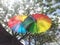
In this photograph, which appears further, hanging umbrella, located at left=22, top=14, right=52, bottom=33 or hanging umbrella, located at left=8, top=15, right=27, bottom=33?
hanging umbrella, located at left=8, top=15, right=27, bottom=33

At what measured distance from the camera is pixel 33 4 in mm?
5168

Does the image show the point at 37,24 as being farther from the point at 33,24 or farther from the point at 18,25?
the point at 18,25

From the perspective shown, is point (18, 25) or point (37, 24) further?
point (18, 25)

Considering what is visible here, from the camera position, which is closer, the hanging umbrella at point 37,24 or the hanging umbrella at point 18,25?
the hanging umbrella at point 37,24

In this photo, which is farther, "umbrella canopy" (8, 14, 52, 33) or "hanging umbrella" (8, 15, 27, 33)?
"hanging umbrella" (8, 15, 27, 33)

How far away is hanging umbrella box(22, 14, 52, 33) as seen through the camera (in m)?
4.02

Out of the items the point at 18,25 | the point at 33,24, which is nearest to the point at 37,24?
the point at 33,24

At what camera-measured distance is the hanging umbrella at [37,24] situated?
4.02 meters

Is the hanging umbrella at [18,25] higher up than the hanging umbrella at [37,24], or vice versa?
the hanging umbrella at [37,24]

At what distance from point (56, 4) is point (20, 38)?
1.03m

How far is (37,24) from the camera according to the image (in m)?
4.04

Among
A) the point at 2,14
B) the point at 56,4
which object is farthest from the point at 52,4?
→ the point at 2,14

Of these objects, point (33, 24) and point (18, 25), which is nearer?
point (33, 24)

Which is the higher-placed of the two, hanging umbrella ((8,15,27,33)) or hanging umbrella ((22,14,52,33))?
hanging umbrella ((22,14,52,33))
